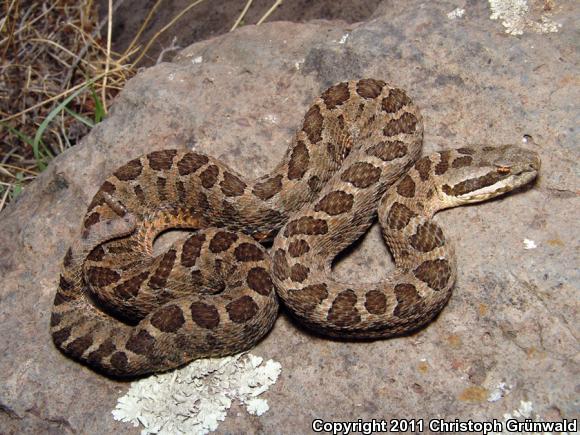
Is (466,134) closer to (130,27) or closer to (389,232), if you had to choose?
(389,232)

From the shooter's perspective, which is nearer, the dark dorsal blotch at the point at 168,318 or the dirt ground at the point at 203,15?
the dark dorsal blotch at the point at 168,318

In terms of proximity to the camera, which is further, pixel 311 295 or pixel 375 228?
pixel 375 228

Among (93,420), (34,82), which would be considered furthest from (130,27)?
(93,420)

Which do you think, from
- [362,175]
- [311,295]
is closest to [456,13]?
[362,175]

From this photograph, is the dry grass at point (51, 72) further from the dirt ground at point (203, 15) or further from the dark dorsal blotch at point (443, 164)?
the dark dorsal blotch at point (443, 164)

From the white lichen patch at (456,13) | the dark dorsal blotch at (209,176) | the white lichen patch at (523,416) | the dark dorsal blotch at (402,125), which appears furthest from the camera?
the white lichen patch at (456,13)

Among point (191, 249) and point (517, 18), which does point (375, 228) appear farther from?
A: point (517, 18)

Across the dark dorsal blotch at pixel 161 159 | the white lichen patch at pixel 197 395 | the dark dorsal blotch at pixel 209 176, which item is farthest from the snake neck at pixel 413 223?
the dark dorsal blotch at pixel 161 159
